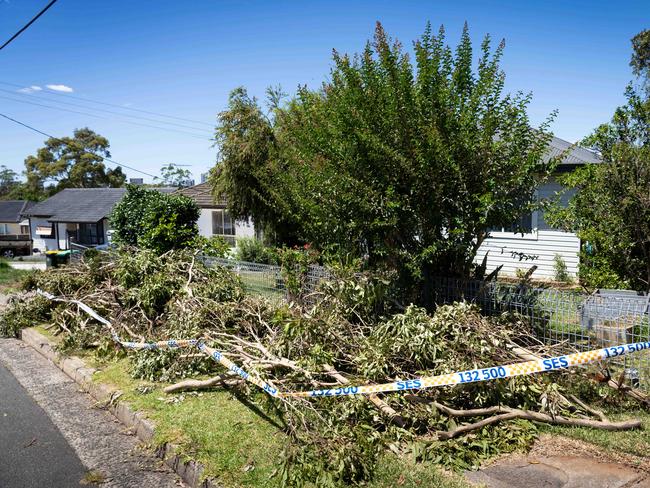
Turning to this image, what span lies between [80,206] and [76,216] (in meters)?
2.08

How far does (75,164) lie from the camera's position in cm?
6694

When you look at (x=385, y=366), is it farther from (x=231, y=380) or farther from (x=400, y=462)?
(x=231, y=380)

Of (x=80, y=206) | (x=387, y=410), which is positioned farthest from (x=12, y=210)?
(x=387, y=410)

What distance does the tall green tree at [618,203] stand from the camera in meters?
7.75

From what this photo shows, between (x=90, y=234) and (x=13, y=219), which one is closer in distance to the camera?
(x=90, y=234)

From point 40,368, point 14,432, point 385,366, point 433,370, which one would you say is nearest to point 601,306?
point 433,370

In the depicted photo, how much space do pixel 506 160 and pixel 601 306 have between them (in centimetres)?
201

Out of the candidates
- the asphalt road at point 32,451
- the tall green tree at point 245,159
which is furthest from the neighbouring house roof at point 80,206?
the asphalt road at point 32,451

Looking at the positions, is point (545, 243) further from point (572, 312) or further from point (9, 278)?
point (9, 278)

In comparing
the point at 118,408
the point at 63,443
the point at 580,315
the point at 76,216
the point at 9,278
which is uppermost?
the point at 76,216

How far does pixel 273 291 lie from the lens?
341 inches

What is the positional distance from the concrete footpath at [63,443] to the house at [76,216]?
117ft

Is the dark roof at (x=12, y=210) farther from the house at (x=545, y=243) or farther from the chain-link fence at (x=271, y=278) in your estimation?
the chain-link fence at (x=271, y=278)

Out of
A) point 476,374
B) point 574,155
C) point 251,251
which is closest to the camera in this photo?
point 476,374
